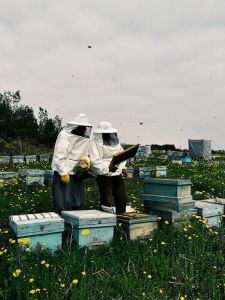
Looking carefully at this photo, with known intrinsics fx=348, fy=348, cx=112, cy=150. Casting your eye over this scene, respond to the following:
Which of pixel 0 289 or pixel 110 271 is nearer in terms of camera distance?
pixel 0 289

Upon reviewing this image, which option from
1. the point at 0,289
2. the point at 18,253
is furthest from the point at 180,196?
the point at 0,289

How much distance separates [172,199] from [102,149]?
1665 mm

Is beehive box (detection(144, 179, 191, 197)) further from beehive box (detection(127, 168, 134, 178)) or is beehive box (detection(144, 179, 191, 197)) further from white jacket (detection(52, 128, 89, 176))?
beehive box (detection(127, 168, 134, 178))

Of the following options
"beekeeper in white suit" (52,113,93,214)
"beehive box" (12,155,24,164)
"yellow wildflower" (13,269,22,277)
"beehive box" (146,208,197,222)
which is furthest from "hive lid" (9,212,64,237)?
"beehive box" (12,155,24,164)

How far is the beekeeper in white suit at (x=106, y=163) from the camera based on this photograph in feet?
22.3

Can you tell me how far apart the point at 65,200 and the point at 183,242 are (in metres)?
2.43

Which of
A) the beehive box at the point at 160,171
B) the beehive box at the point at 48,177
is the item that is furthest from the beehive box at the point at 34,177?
the beehive box at the point at 160,171

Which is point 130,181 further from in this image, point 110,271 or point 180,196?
point 110,271

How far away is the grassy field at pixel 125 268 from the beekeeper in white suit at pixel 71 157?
1.24 m

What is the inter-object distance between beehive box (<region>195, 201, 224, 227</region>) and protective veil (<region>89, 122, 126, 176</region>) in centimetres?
181

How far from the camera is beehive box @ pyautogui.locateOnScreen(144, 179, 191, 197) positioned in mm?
6579

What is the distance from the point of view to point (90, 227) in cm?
537

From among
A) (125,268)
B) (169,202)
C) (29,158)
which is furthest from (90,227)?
(29,158)

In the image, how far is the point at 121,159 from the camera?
253 inches
